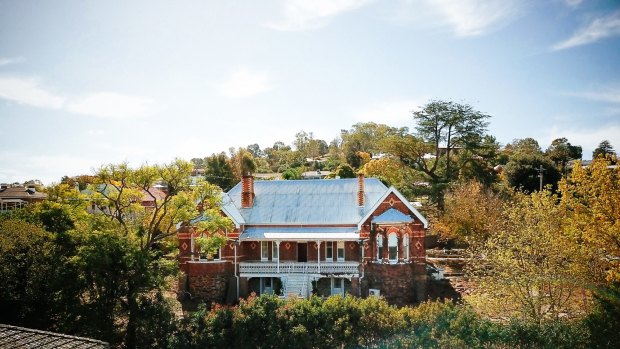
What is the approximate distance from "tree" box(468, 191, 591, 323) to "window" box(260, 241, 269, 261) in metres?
16.9

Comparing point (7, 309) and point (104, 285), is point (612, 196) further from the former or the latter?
point (7, 309)

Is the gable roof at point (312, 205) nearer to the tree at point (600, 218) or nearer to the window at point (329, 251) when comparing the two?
the window at point (329, 251)

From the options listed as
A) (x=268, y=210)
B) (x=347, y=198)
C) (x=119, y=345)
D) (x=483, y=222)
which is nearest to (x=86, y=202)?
(x=119, y=345)

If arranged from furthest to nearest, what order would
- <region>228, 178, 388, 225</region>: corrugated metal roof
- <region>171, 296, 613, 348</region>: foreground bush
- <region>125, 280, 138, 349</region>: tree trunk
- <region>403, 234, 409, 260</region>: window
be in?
<region>228, 178, 388, 225</region>: corrugated metal roof → <region>403, 234, 409, 260</region>: window → <region>125, 280, 138, 349</region>: tree trunk → <region>171, 296, 613, 348</region>: foreground bush

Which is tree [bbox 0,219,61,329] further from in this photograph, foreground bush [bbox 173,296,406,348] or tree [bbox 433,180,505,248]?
tree [bbox 433,180,505,248]

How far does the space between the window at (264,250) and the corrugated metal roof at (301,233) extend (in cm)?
122

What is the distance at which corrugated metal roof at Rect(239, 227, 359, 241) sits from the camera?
108 feet

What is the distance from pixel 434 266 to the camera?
125 feet

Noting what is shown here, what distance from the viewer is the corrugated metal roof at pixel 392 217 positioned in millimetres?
32312

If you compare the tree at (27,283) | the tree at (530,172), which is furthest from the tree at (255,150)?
the tree at (27,283)

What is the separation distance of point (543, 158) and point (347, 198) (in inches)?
1151

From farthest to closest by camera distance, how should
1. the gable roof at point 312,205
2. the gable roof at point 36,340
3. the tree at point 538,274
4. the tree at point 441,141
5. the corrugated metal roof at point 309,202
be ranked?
1. the tree at point 441,141
2. the corrugated metal roof at point 309,202
3. the gable roof at point 312,205
4. the tree at point 538,274
5. the gable roof at point 36,340

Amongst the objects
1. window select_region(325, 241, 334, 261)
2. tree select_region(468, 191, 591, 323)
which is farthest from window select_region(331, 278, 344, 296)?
tree select_region(468, 191, 591, 323)

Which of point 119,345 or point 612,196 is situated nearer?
point 612,196
